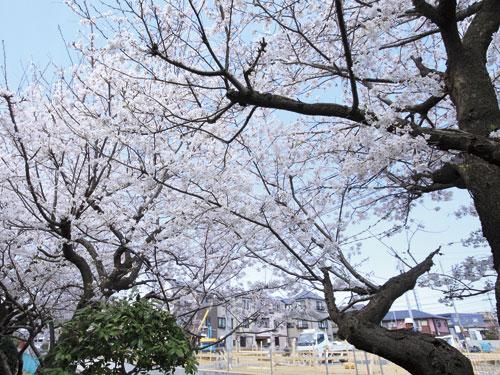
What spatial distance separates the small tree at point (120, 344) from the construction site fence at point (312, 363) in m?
7.50

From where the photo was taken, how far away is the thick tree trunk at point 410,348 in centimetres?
277

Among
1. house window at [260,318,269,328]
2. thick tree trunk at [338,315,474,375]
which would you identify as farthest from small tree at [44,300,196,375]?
house window at [260,318,269,328]

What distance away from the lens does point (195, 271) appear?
24.2 ft

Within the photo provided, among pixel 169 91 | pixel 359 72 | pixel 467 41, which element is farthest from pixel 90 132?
pixel 467 41

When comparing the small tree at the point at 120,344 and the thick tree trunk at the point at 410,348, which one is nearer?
the thick tree trunk at the point at 410,348

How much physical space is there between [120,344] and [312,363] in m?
10.9

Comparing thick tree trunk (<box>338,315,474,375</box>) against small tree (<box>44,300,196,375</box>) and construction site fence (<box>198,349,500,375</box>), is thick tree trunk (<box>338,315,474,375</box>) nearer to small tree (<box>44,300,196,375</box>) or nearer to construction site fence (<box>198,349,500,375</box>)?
small tree (<box>44,300,196,375</box>)

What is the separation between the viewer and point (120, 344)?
3.56m

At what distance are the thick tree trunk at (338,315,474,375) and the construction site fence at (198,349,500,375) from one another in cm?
744

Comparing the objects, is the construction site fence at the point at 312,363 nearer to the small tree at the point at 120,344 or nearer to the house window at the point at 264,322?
the house window at the point at 264,322

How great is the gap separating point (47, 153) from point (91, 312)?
3.26m

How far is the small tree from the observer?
11.7 ft

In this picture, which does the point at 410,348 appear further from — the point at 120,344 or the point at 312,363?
the point at 312,363

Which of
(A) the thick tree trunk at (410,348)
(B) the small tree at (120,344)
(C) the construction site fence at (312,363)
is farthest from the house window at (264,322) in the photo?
(A) the thick tree trunk at (410,348)
